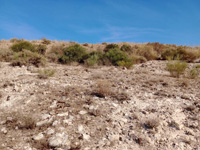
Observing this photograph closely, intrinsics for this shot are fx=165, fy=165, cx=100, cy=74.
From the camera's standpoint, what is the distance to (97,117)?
353 centimetres

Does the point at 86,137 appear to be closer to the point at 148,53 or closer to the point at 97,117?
the point at 97,117

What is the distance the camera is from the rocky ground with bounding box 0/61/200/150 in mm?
2801

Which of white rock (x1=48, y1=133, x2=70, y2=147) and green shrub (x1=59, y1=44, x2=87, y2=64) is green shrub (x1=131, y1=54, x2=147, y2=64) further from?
white rock (x1=48, y1=133, x2=70, y2=147)

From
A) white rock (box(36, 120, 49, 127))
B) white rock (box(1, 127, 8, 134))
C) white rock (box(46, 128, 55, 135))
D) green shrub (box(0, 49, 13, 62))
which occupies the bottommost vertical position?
white rock (box(46, 128, 55, 135))

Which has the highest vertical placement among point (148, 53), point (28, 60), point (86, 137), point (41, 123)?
point (148, 53)

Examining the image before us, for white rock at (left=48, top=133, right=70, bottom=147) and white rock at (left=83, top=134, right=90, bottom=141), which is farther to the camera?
white rock at (left=83, top=134, right=90, bottom=141)

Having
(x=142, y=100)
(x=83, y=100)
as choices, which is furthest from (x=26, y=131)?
(x=142, y=100)

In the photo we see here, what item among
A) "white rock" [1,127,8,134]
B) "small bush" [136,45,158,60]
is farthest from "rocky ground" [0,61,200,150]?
"small bush" [136,45,158,60]

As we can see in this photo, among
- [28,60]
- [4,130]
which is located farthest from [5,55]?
[4,130]

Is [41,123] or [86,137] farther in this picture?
[41,123]

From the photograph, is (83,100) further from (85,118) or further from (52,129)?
Result: (52,129)

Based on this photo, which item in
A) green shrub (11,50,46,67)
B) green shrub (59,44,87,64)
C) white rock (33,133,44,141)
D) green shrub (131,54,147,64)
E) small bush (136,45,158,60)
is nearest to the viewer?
white rock (33,133,44,141)

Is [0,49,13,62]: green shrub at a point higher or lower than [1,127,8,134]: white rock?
higher

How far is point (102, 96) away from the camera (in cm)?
454
